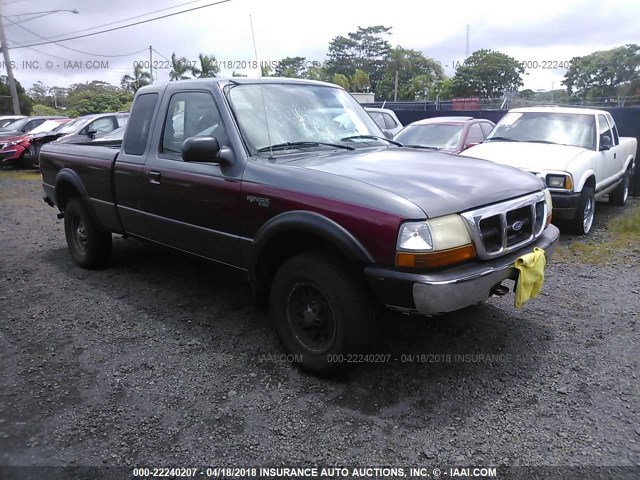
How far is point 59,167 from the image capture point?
5637 mm

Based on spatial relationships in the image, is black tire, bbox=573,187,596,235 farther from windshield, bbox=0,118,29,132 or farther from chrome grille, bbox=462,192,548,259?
windshield, bbox=0,118,29,132

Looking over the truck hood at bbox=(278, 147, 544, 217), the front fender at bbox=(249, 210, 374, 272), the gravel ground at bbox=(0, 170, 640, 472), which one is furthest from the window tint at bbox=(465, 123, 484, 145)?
the front fender at bbox=(249, 210, 374, 272)

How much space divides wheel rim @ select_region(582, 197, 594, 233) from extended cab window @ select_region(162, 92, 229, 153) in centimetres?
507

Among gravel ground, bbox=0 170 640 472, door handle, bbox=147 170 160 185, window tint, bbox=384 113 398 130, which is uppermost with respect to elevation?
window tint, bbox=384 113 398 130

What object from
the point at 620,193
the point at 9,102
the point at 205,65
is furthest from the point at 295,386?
the point at 9,102

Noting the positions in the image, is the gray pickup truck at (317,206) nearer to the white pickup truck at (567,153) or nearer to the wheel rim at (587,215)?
the white pickup truck at (567,153)

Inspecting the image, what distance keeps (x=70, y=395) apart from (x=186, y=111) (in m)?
2.28

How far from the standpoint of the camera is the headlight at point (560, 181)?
6336 mm

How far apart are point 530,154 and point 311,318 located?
4.98 metres

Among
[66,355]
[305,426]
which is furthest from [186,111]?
[305,426]

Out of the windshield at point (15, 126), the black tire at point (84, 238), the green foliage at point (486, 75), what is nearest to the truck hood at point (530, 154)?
the black tire at point (84, 238)

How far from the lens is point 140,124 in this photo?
4523mm

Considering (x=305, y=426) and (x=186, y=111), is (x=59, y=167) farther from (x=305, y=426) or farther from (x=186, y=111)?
(x=305, y=426)

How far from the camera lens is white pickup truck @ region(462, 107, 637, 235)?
21.0 feet
